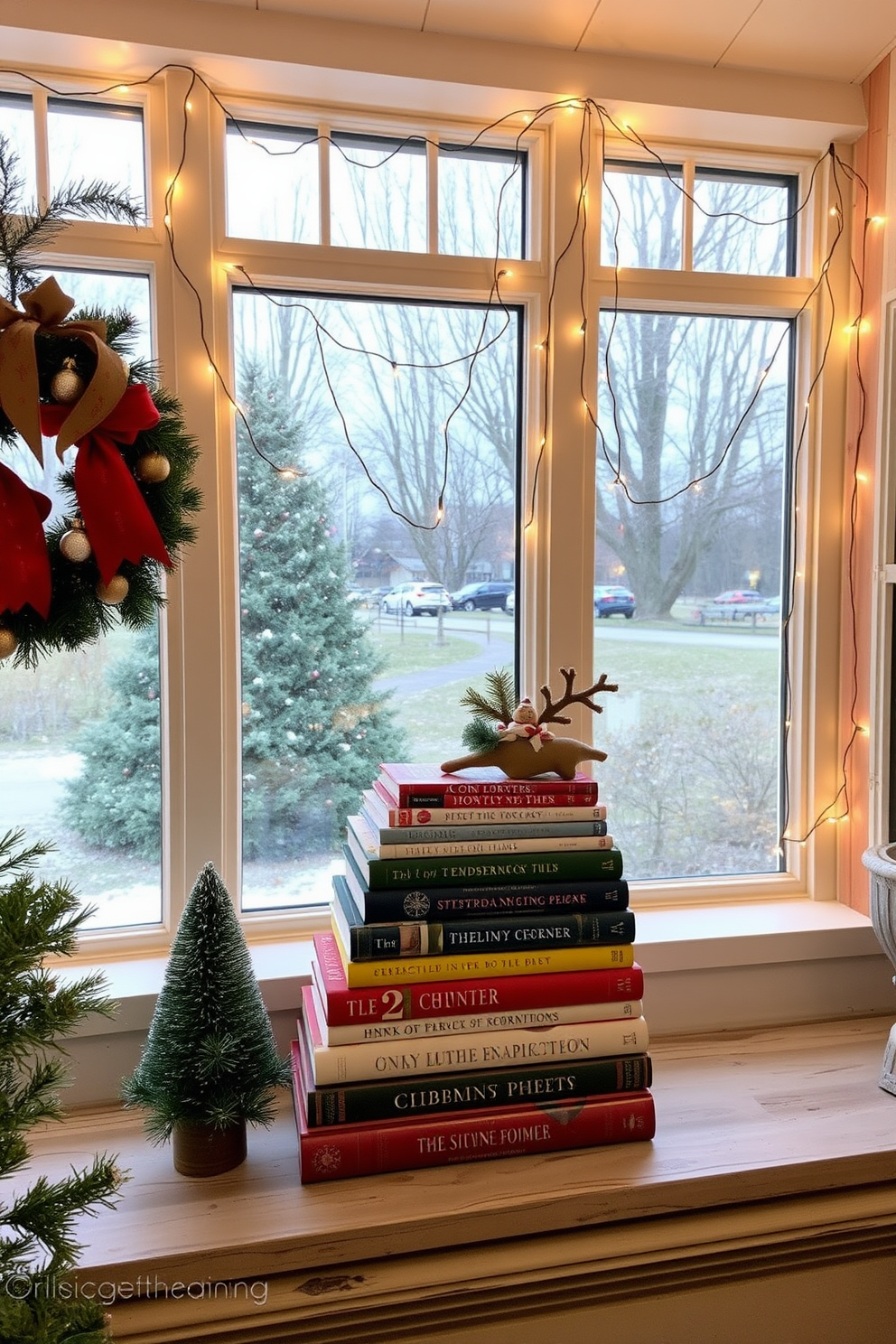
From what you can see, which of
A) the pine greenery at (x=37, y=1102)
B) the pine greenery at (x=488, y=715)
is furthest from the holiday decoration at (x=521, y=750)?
the pine greenery at (x=37, y=1102)

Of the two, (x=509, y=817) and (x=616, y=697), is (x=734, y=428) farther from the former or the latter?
(x=509, y=817)

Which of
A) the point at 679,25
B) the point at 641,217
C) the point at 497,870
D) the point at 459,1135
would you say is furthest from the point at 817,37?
the point at 459,1135

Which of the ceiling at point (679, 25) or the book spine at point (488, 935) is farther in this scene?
the ceiling at point (679, 25)

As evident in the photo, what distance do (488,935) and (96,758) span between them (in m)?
0.83

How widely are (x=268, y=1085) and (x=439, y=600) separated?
37.7 inches

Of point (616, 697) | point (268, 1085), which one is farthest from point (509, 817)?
point (616, 697)

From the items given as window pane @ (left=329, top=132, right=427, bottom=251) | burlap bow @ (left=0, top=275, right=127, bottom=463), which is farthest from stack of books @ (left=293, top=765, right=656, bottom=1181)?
window pane @ (left=329, top=132, right=427, bottom=251)

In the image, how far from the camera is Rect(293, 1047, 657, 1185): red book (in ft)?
4.45

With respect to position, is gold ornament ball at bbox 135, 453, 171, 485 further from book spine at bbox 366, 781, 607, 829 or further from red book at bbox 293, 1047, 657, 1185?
red book at bbox 293, 1047, 657, 1185

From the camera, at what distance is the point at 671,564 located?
6.89ft

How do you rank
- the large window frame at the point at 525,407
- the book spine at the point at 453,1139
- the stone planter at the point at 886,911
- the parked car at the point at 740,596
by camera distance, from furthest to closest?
the parked car at the point at 740,596 < the large window frame at the point at 525,407 < the stone planter at the point at 886,911 < the book spine at the point at 453,1139

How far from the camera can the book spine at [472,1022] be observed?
4.52ft

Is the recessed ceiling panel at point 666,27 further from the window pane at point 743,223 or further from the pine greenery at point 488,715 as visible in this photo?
the pine greenery at point 488,715

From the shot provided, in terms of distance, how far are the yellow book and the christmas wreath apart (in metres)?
0.59
